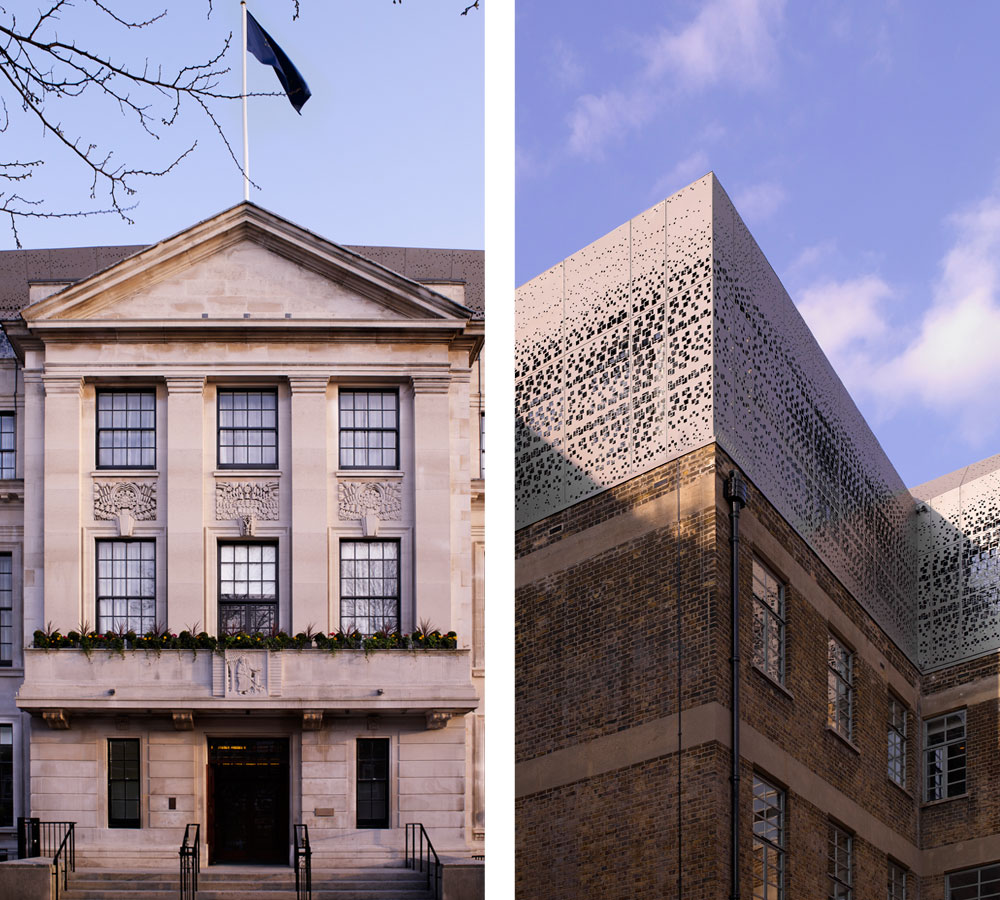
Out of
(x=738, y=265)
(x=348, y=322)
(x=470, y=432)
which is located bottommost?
(x=470, y=432)

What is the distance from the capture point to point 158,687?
8867 millimetres

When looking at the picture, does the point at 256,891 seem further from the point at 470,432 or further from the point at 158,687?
the point at 470,432

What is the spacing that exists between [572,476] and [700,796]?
3.35m

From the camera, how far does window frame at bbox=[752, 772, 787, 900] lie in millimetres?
11688

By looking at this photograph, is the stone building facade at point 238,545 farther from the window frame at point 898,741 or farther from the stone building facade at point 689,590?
the window frame at point 898,741

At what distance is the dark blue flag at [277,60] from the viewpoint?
9.77 m

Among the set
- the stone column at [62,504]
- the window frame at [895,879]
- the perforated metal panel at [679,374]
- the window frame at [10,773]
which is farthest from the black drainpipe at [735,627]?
the window frame at [10,773]

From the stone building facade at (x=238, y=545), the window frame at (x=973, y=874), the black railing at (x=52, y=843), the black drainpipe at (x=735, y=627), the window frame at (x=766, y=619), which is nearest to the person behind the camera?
the black railing at (x=52, y=843)

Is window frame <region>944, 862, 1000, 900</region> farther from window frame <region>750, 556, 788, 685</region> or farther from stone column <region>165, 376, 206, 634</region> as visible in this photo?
stone column <region>165, 376, 206, 634</region>

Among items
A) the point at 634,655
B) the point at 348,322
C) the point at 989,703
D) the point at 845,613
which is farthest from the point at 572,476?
the point at 989,703

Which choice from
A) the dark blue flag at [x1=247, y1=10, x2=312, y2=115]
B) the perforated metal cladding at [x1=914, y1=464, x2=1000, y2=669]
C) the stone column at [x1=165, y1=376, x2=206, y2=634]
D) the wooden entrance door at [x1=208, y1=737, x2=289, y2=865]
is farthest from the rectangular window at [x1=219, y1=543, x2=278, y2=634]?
the perforated metal cladding at [x1=914, y1=464, x2=1000, y2=669]

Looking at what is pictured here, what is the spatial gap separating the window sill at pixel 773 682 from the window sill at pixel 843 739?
1033 mm

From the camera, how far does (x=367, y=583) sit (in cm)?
917

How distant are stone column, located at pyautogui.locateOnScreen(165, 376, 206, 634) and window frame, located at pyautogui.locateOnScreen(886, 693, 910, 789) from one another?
29.3 feet
